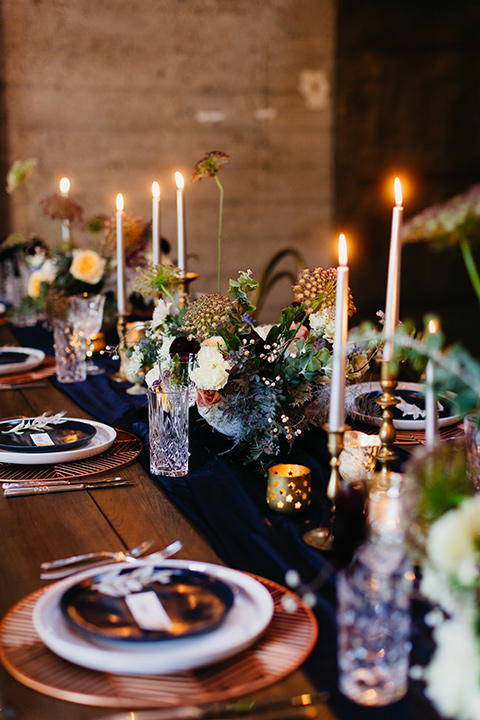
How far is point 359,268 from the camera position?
15.9ft

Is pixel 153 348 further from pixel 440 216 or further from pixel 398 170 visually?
pixel 398 170

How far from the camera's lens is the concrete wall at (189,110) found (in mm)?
4430

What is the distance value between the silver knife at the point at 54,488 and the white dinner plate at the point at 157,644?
17.6 inches

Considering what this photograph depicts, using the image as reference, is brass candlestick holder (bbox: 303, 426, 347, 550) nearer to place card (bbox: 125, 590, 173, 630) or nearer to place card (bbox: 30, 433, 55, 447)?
place card (bbox: 125, 590, 173, 630)

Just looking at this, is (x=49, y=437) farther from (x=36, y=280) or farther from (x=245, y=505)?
(x=36, y=280)

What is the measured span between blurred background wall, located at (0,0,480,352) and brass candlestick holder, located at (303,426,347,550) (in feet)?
10.7

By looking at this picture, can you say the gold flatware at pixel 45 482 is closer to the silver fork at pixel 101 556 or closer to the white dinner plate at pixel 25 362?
the silver fork at pixel 101 556

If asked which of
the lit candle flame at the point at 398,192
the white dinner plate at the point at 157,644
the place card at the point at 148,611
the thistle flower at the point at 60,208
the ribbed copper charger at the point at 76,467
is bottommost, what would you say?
the ribbed copper charger at the point at 76,467

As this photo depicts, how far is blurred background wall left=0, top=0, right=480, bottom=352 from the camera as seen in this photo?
4.46m

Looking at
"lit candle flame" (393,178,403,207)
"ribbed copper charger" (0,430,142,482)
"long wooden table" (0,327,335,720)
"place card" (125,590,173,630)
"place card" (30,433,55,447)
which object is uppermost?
"lit candle flame" (393,178,403,207)

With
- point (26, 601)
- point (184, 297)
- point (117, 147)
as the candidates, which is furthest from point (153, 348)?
point (117, 147)

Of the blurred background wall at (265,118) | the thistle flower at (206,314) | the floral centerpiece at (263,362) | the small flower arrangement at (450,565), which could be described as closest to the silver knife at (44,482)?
Result: the floral centerpiece at (263,362)

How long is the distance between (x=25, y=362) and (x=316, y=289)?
118cm

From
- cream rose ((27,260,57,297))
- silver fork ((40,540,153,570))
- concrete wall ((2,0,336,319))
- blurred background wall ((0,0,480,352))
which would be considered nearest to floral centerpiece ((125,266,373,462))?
silver fork ((40,540,153,570))
